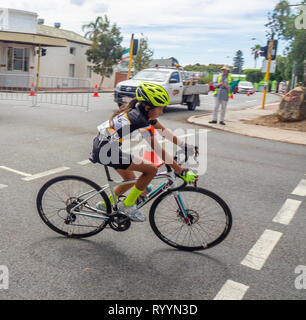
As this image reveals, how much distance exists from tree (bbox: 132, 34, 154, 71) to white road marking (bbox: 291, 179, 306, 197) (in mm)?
46656

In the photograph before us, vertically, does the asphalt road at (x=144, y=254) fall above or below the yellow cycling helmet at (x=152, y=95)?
below

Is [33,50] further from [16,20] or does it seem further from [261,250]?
[261,250]

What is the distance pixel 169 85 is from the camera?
663 inches

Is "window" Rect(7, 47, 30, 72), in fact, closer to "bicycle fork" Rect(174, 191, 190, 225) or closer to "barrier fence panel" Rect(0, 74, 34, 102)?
"barrier fence panel" Rect(0, 74, 34, 102)

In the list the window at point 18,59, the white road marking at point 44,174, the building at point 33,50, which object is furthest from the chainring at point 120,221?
the window at point 18,59

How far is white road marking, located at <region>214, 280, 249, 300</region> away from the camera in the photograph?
3.28m

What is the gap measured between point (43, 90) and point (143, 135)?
676 inches

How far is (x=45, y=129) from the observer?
10.9m

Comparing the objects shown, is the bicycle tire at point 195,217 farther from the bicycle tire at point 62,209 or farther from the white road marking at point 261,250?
the bicycle tire at point 62,209

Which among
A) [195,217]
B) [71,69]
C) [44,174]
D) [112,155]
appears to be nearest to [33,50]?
[71,69]

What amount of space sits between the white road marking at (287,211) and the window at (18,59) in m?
30.0

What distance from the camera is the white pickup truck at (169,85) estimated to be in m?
16.0

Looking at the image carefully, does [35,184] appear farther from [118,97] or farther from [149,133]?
[118,97]
